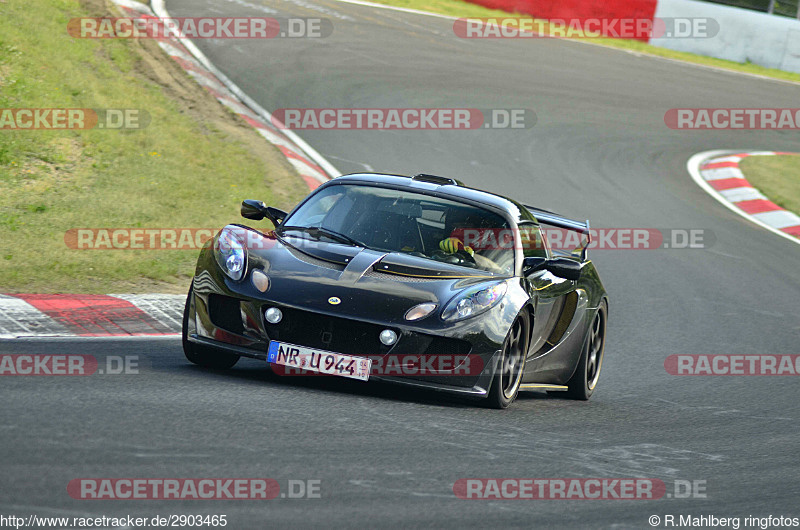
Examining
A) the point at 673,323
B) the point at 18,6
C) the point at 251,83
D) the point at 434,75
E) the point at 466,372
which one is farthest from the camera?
the point at 434,75

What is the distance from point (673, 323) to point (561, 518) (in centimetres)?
678

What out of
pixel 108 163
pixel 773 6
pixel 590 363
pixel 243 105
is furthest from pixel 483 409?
pixel 773 6

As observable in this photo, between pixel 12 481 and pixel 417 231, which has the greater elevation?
pixel 417 231

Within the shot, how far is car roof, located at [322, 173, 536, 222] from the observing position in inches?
291

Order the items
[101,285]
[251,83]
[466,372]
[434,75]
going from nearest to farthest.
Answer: [466,372] < [101,285] < [251,83] < [434,75]

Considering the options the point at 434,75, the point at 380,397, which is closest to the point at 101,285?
the point at 380,397

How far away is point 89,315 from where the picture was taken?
7.92 metres

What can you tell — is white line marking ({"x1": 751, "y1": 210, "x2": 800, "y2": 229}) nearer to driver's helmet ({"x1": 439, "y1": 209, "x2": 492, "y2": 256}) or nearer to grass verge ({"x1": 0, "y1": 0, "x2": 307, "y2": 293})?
grass verge ({"x1": 0, "y1": 0, "x2": 307, "y2": 293})

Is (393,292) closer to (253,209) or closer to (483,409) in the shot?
(483,409)

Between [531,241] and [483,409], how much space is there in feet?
4.85

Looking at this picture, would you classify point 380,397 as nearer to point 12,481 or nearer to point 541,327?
point 541,327

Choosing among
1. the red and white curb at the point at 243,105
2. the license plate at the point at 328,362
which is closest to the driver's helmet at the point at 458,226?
the license plate at the point at 328,362

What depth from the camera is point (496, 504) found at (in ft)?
15.0

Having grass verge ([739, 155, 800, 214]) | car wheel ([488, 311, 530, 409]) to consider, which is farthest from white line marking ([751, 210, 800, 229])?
car wheel ([488, 311, 530, 409])
